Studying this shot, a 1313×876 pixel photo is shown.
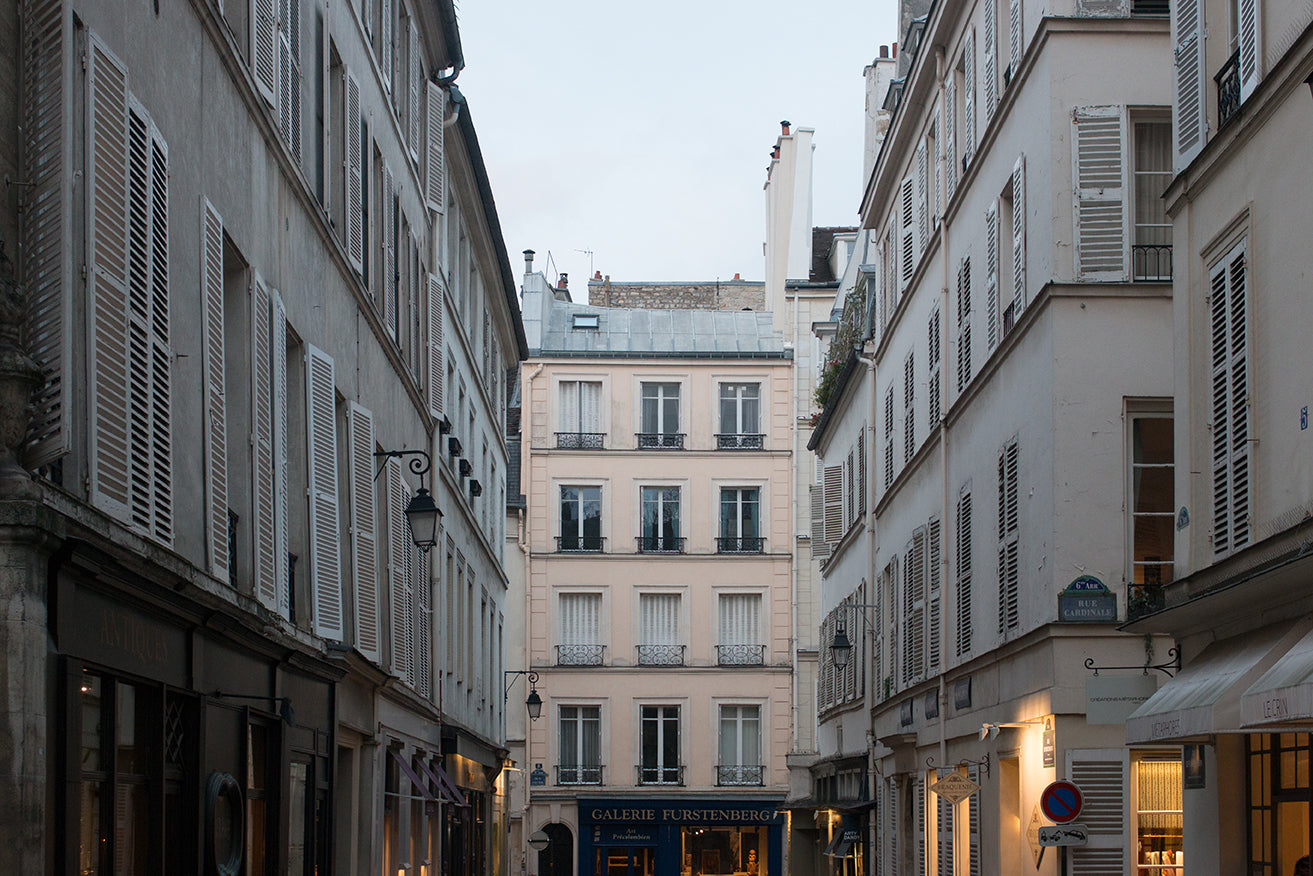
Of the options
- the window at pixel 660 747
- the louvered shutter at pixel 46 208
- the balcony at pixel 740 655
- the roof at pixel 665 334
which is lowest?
the window at pixel 660 747

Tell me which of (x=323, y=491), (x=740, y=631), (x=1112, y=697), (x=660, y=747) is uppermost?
(x=323, y=491)

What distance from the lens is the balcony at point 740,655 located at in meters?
48.3

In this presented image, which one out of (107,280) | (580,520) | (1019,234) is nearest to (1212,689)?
(107,280)

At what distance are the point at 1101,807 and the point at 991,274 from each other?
20.2ft

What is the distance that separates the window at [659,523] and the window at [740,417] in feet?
6.43

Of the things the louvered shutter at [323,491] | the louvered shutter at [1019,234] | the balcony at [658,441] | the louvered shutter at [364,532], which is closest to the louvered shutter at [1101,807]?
the louvered shutter at [1019,234]

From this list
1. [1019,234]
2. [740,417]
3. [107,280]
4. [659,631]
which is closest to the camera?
[107,280]

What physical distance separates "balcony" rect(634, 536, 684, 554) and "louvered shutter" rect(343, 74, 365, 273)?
31.8 metres

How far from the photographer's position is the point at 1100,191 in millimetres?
16938

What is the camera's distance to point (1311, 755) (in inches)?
434

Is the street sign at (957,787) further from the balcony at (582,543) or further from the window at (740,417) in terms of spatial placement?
the window at (740,417)

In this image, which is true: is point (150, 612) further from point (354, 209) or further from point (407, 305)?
point (407, 305)

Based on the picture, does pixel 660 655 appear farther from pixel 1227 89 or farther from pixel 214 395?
pixel 214 395

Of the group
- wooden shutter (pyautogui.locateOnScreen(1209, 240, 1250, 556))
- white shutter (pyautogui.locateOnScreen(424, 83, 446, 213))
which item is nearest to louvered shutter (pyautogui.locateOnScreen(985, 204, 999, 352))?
wooden shutter (pyautogui.locateOnScreen(1209, 240, 1250, 556))
